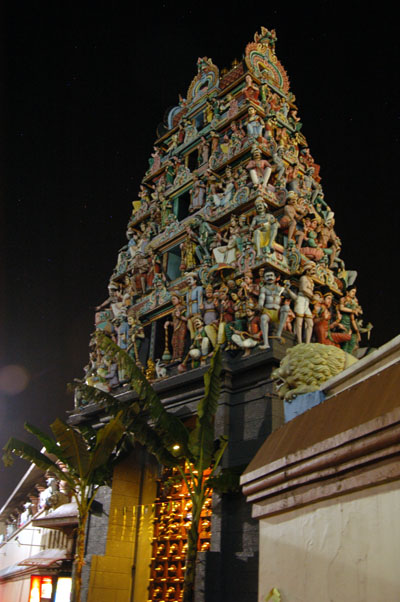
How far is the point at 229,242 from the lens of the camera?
17625mm

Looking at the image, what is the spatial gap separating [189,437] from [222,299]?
16.1 ft

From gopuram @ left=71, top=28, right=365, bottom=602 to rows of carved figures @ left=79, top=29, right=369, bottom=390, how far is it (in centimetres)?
5

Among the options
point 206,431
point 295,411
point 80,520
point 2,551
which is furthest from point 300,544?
point 2,551

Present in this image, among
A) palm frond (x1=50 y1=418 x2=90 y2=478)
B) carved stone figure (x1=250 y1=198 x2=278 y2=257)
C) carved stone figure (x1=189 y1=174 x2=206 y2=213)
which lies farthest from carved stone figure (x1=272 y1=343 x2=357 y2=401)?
carved stone figure (x1=189 y1=174 x2=206 y2=213)

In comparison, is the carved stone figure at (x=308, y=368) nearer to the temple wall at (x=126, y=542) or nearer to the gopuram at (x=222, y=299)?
the gopuram at (x=222, y=299)

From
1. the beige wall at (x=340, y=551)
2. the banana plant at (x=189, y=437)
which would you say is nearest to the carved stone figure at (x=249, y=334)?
the banana plant at (x=189, y=437)

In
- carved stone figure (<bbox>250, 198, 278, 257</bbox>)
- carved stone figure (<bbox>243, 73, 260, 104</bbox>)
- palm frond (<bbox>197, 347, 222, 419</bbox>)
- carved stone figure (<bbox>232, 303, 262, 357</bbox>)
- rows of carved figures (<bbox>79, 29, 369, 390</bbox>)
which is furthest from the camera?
carved stone figure (<bbox>243, 73, 260, 104</bbox>)

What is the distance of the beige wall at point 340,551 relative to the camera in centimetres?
311

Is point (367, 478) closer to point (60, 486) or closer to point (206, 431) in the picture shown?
point (206, 431)

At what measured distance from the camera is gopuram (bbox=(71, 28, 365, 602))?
14.4 meters

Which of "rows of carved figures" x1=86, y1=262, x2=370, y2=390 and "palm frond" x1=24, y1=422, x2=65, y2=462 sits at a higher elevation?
"rows of carved figures" x1=86, y1=262, x2=370, y2=390

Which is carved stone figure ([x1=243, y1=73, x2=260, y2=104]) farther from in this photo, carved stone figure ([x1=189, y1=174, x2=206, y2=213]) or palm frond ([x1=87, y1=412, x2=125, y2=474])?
palm frond ([x1=87, y1=412, x2=125, y2=474])

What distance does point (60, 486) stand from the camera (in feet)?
73.8

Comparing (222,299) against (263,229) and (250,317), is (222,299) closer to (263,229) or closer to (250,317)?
(250,317)
